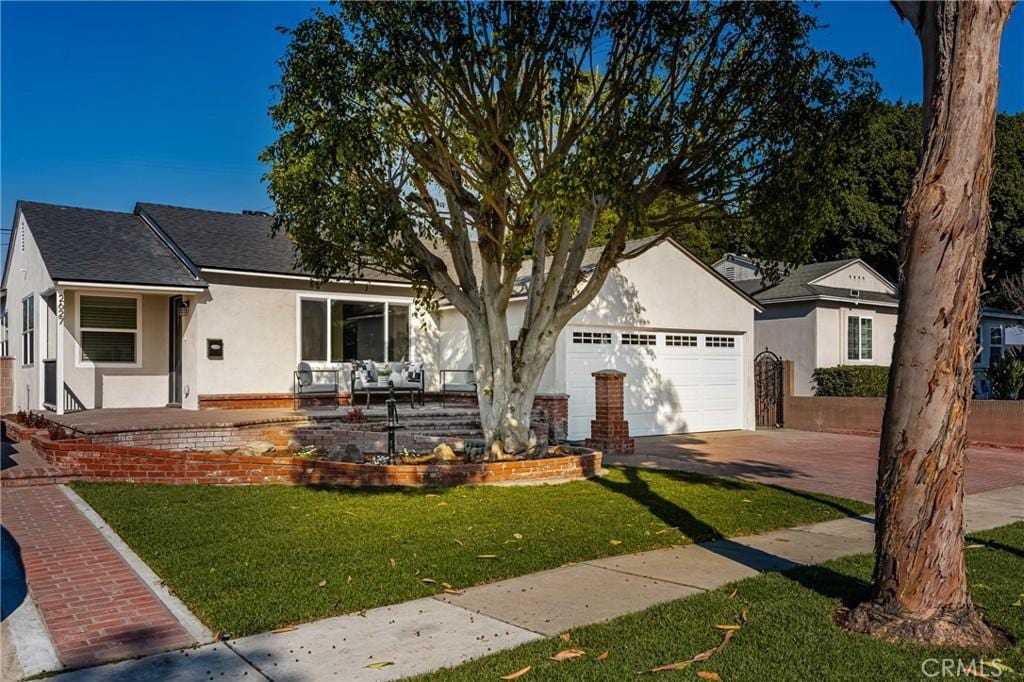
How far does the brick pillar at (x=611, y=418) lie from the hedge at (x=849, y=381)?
9282 millimetres

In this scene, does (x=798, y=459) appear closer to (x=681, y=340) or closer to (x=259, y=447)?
(x=681, y=340)

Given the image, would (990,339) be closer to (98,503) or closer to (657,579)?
(657,579)

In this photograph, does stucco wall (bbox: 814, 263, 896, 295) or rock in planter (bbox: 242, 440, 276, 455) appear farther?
stucco wall (bbox: 814, 263, 896, 295)

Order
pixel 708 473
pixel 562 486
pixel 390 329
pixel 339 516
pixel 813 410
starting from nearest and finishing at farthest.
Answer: pixel 339 516
pixel 562 486
pixel 708 473
pixel 390 329
pixel 813 410

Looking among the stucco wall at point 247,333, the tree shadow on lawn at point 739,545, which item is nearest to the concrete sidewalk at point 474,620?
the tree shadow on lawn at point 739,545

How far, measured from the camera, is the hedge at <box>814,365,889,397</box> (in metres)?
21.5

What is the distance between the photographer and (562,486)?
10.8m

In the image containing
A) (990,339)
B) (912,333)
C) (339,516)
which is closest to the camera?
(912,333)

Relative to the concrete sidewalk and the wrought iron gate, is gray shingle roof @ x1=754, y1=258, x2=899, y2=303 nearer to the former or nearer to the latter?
the wrought iron gate

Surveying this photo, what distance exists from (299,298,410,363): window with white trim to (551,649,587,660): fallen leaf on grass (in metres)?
13.9

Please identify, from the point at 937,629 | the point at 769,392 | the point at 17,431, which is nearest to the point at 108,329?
the point at 17,431

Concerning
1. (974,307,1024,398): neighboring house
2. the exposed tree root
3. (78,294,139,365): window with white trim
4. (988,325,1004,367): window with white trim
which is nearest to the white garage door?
(78,294,139,365): window with white trim

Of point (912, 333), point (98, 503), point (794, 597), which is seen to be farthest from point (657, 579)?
point (98, 503)

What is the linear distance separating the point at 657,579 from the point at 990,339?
89.8 feet
